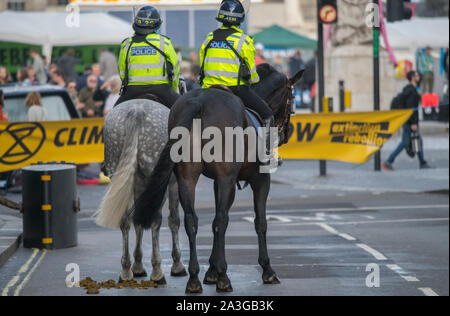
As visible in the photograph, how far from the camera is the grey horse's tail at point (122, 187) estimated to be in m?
10.4

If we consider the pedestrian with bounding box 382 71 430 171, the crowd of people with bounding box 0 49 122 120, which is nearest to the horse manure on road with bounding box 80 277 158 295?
the crowd of people with bounding box 0 49 122 120

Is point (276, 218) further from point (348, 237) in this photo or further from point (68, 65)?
point (68, 65)

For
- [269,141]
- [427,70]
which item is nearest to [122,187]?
[269,141]

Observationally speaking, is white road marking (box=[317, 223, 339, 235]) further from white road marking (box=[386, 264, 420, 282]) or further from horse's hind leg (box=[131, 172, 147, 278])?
horse's hind leg (box=[131, 172, 147, 278])

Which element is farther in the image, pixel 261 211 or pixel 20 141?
pixel 20 141

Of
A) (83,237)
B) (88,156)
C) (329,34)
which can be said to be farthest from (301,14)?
(83,237)

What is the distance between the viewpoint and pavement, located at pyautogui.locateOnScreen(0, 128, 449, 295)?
1123 centimetres

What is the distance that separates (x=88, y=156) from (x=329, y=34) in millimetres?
14332

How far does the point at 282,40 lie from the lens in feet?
138

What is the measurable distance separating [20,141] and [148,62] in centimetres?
865

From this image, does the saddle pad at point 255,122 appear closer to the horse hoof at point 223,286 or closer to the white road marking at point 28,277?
the horse hoof at point 223,286

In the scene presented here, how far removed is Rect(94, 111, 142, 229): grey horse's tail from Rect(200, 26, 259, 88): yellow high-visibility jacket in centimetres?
89

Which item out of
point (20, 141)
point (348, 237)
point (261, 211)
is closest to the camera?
point (261, 211)

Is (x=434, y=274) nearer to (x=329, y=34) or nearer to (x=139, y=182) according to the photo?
(x=139, y=182)
